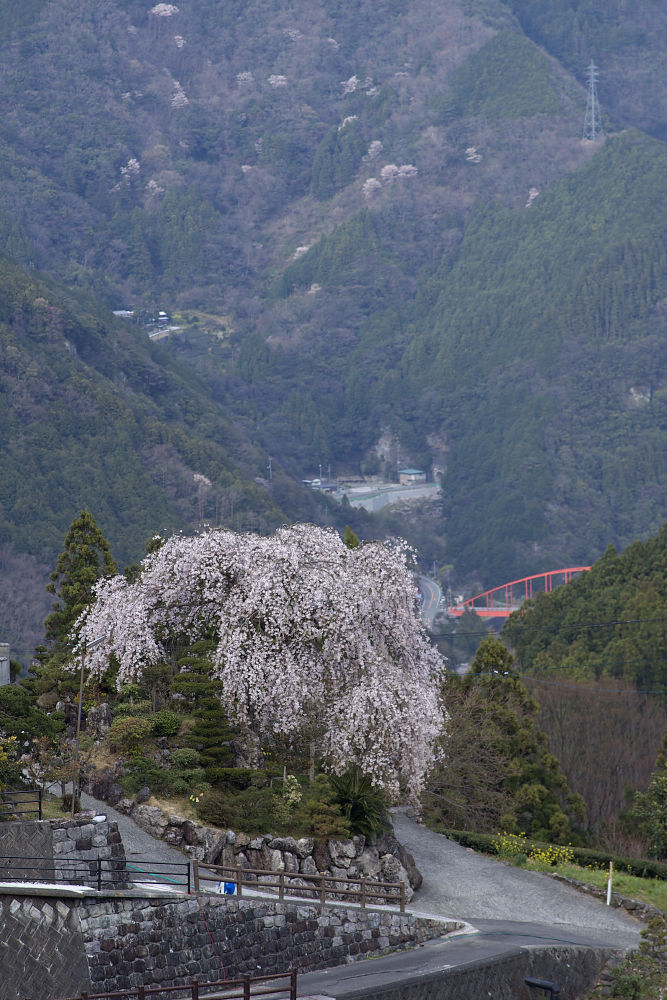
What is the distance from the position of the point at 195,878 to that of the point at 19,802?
3.13 meters

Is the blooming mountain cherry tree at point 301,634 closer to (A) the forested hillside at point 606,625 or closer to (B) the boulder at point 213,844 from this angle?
(B) the boulder at point 213,844

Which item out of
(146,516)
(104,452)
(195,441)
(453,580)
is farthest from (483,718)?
(453,580)

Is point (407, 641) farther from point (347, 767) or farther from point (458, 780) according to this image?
point (458, 780)

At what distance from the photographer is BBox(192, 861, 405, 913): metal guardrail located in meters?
22.7

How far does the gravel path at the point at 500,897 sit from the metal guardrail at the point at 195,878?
1.60 meters

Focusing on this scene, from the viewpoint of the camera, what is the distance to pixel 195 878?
21672mm

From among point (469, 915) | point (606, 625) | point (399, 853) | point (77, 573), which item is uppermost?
point (606, 625)

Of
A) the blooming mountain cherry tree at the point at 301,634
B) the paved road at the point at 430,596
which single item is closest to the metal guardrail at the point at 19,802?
the blooming mountain cherry tree at the point at 301,634

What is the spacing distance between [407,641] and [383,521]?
489 ft

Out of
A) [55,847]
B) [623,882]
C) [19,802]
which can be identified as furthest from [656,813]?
[55,847]

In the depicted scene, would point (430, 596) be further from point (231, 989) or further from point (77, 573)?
point (231, 989)

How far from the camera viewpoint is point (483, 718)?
123 ft

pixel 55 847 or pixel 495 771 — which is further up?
pixel 495 771

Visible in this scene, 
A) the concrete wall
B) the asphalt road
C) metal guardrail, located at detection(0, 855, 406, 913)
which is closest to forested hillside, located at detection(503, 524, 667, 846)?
the asphalt road
